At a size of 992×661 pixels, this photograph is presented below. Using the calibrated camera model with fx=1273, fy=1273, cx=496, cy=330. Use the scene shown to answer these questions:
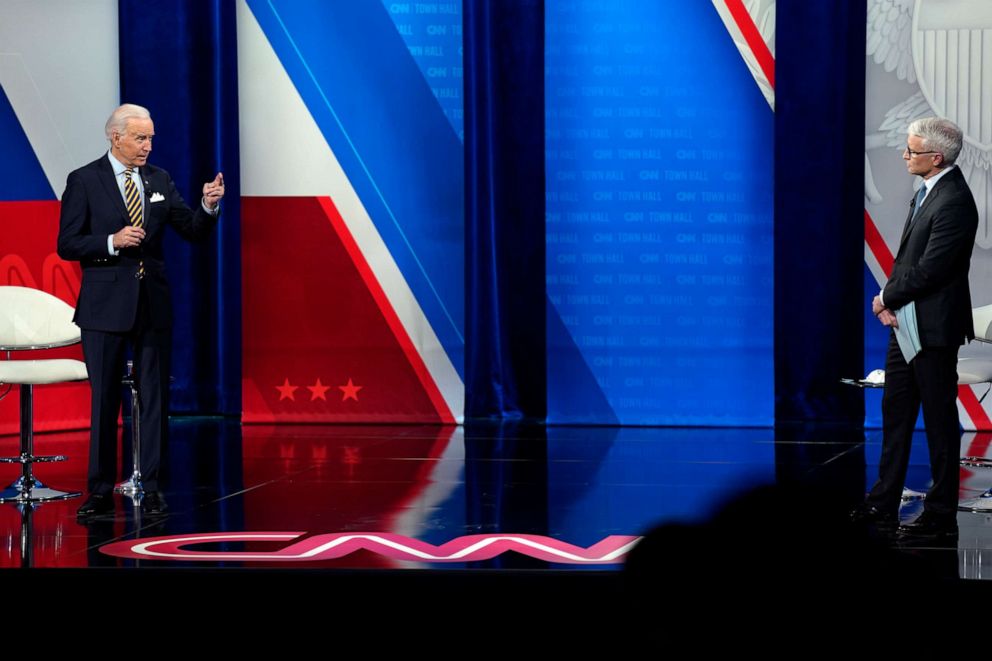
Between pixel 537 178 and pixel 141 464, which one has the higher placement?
pixel 537 178

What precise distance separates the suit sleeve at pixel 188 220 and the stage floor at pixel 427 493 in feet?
3.45

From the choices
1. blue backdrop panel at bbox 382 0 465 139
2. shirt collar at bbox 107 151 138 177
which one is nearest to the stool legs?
shirt collar at bbox 107 151 138 177

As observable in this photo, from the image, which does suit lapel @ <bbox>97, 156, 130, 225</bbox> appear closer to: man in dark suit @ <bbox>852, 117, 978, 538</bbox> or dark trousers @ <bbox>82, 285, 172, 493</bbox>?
dark trousers @ <bbox>82, 285, 172, 493</bbox>

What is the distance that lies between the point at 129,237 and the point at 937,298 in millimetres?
2764

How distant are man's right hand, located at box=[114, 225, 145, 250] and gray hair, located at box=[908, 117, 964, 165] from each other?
2656mm

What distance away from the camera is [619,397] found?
7.83 metres

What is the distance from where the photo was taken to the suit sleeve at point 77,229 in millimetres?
4539

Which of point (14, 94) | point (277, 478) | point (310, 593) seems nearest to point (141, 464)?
point (277, 478)

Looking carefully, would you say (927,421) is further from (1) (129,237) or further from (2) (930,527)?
(1) (129,237)

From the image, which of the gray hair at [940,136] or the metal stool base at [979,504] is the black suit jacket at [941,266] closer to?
the gray hair at [940,136]

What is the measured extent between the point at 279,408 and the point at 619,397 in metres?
2.16

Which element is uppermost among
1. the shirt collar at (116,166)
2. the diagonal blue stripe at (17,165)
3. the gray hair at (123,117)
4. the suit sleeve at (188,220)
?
the diagonal blue stripe at (17,165)

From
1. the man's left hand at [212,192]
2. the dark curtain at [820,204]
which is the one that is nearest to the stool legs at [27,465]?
the man's left hand at [212,192]

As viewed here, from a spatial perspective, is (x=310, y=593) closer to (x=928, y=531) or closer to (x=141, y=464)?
(x=141, y=464)
